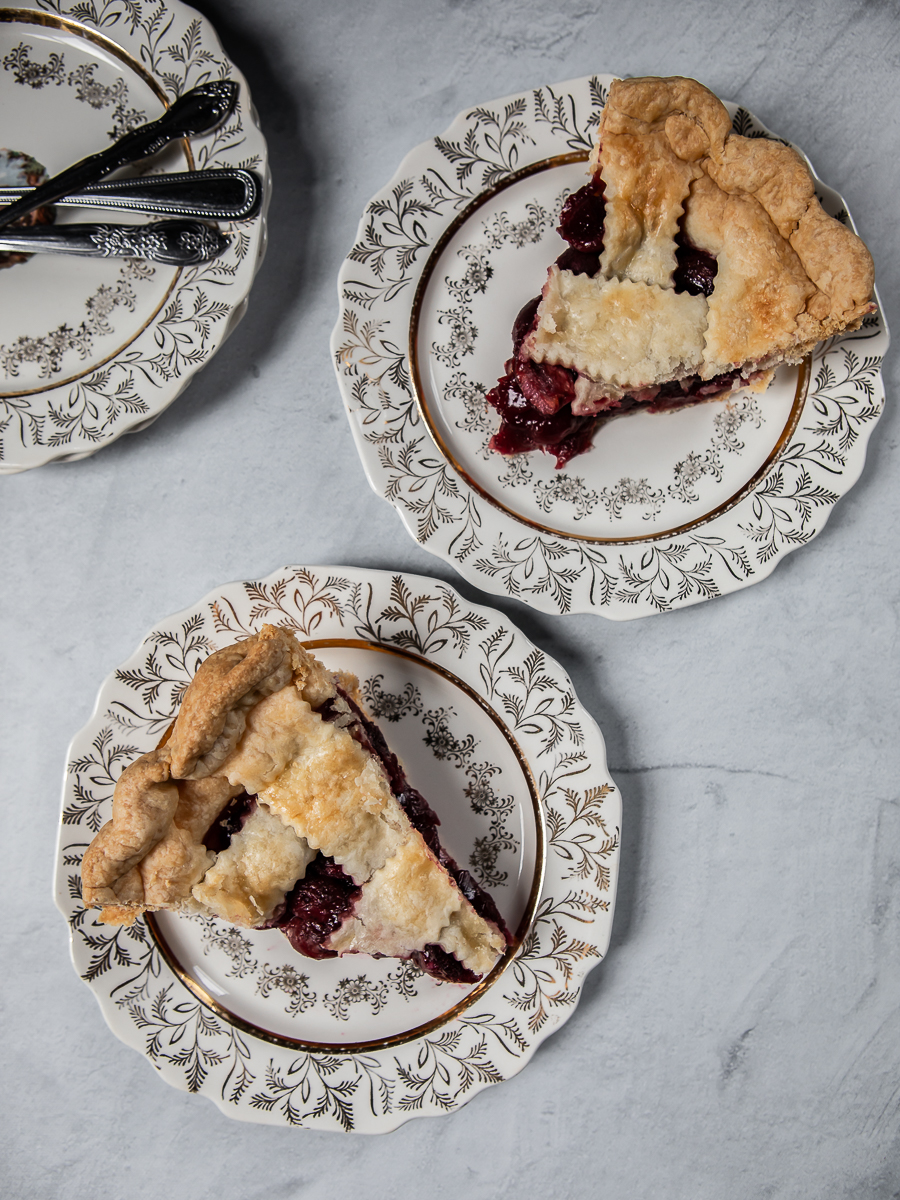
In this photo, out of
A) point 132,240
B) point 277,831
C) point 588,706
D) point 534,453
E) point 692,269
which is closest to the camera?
point 277,831

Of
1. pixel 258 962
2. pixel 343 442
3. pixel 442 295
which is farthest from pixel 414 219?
pixel 258 962

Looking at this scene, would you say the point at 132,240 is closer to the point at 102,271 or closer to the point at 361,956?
the point at 102,271

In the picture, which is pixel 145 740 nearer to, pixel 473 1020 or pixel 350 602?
pixel 350 602

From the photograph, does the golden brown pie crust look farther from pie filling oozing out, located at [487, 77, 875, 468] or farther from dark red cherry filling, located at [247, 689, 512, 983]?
dark red cherry filling, located at [247, 689, 512, 983]

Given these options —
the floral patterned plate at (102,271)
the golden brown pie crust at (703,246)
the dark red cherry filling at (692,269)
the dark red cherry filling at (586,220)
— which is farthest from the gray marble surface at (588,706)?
the dark red cherry filling at (692,269)

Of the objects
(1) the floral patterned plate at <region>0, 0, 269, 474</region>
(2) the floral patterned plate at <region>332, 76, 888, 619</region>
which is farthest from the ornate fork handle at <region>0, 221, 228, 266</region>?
(2) the floral patterned plate at <region>332, 76, 888, 619</region>

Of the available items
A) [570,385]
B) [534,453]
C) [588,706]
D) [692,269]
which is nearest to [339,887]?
[588,706]
